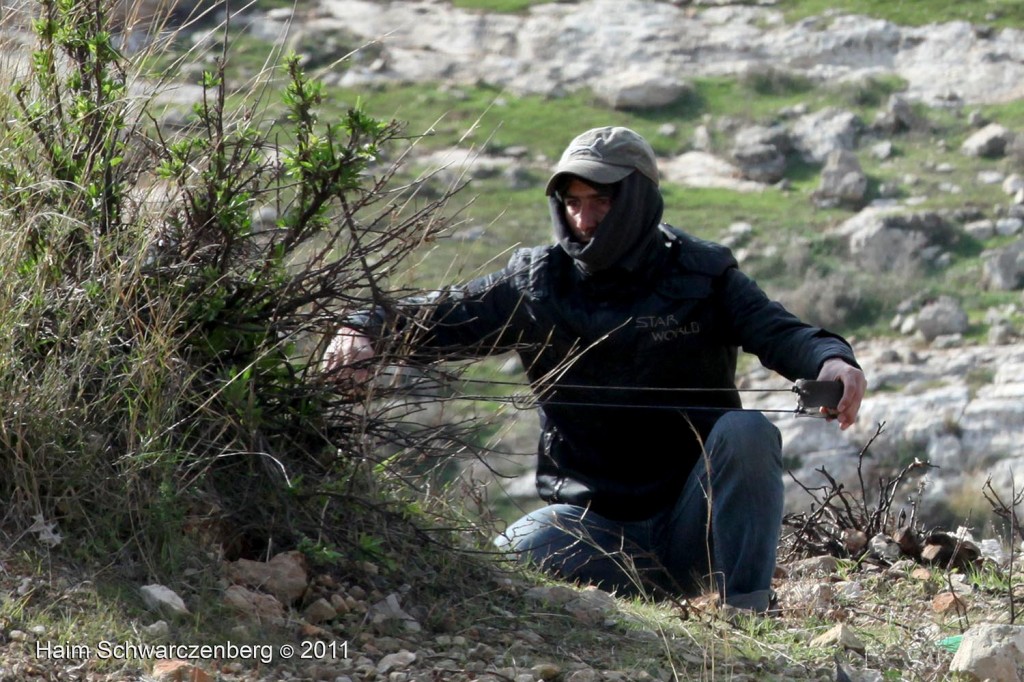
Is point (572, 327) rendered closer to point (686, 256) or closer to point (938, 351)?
point (686, 256)

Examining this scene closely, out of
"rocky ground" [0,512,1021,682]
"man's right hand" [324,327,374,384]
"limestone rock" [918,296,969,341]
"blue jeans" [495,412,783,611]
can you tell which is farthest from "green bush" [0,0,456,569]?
"limestone rock" [918,296,969,341]

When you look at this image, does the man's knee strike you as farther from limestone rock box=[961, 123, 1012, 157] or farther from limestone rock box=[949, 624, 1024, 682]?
limestone rock box=[961, 123, 1012, 157]

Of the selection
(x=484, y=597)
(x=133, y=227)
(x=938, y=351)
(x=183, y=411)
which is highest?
(x=133, y=227)

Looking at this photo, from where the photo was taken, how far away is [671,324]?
13.9 feet

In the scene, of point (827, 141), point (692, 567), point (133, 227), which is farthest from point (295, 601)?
point (827, 141)

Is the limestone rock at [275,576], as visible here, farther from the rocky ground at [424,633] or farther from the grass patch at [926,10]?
the grass patch at [926,10]

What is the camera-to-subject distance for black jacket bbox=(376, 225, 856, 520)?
13.9 ft

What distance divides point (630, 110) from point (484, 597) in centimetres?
2070

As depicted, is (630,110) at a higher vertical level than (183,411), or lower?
lower

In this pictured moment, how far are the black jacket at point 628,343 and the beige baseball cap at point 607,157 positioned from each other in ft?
0.82

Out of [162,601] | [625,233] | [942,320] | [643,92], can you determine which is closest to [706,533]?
[625,233]

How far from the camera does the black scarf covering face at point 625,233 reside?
4191mm

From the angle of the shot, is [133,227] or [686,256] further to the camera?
[686,256]

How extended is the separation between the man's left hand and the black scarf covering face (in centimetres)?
75
